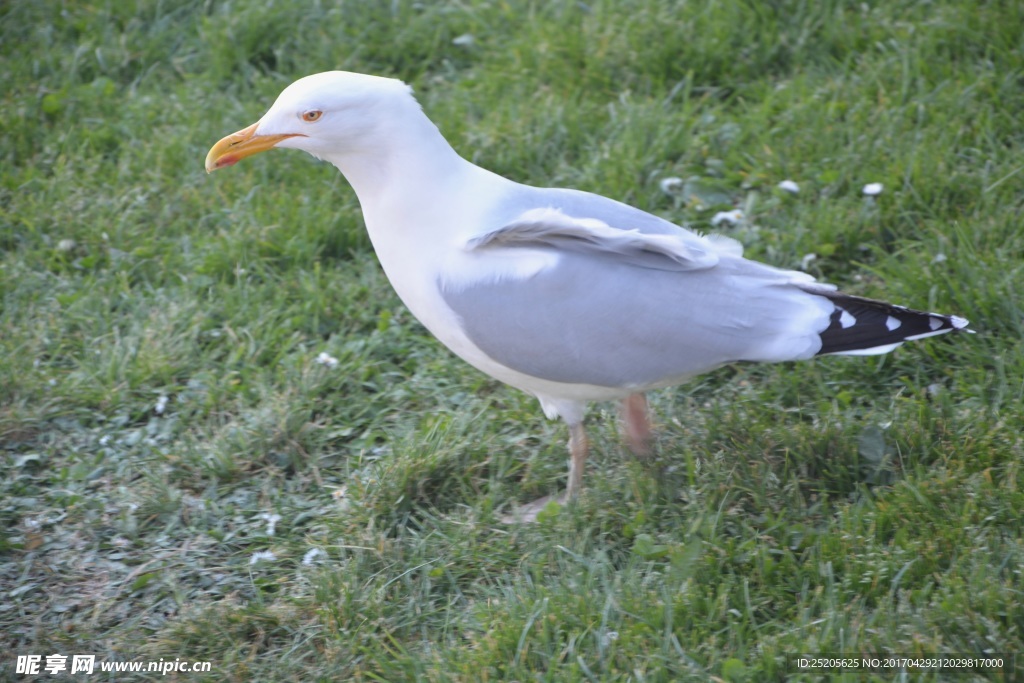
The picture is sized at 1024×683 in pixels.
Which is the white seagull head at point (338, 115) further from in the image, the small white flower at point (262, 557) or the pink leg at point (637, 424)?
the small white flower at point (262, 557)

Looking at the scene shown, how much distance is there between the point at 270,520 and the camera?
3.58m

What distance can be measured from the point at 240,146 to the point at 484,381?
137 centimetres

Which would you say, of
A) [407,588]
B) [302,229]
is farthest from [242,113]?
[407,588]

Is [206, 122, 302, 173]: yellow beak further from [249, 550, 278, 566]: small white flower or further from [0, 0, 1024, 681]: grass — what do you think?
[249, 550, 278, 566]: small white flower

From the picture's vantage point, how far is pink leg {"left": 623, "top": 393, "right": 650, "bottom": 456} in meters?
3.54

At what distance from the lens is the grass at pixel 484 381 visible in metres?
3.01

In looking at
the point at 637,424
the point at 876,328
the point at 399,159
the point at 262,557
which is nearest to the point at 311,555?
the point at 262,557

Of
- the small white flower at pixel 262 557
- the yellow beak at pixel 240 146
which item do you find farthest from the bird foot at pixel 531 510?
the yellow beak at pixel 240 146

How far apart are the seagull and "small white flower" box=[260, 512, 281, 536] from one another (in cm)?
97

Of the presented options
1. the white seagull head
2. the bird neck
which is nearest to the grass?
the bird neck

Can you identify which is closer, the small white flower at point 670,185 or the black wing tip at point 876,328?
the black wing tip at point 876,328

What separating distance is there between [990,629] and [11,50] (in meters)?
5.63

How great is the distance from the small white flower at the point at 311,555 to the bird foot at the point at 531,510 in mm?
621

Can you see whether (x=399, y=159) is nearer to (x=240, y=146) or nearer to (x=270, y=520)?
(x=240, y=146)
